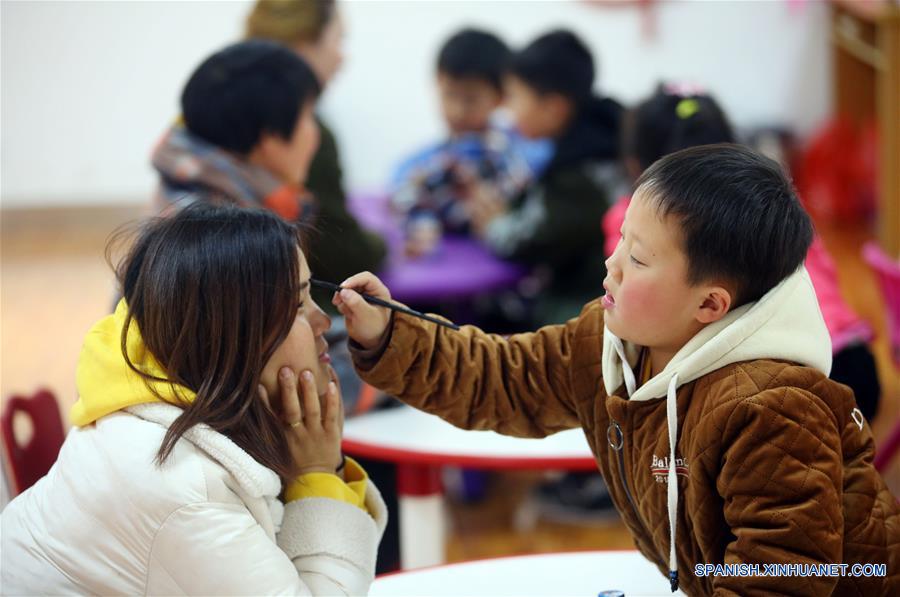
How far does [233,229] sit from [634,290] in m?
0.42

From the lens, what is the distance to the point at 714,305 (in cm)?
108

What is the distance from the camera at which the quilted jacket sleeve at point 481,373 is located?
1202 millimetres

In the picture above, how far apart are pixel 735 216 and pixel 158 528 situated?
627 millimetres

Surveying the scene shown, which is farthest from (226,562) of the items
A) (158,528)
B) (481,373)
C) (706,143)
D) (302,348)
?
(706,143)

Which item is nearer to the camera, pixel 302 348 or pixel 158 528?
pixel 158 528

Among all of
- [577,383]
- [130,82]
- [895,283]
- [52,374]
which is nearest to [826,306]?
[895,283]

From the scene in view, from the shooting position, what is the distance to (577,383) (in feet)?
4.04

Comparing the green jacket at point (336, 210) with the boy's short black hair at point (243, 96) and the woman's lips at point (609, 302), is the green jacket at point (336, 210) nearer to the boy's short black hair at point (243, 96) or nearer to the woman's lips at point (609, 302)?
the boy's short black hair at point (243, 96)

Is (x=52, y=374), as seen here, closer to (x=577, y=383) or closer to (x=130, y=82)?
(x=577, y=383)

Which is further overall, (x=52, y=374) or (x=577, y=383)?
(x=52, y=374)

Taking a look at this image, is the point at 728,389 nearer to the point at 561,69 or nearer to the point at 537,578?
the point at 537,578

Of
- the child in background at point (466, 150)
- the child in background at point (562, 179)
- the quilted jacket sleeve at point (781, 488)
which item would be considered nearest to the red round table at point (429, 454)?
the quilted jacket sleeve at point (781, 488)

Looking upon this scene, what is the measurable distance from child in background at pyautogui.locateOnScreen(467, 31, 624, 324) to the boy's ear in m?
1.57

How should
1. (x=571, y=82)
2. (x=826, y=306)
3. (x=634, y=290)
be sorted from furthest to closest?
(x=571, y=82) < (x=826, y=306) < (x=634, y=290)
